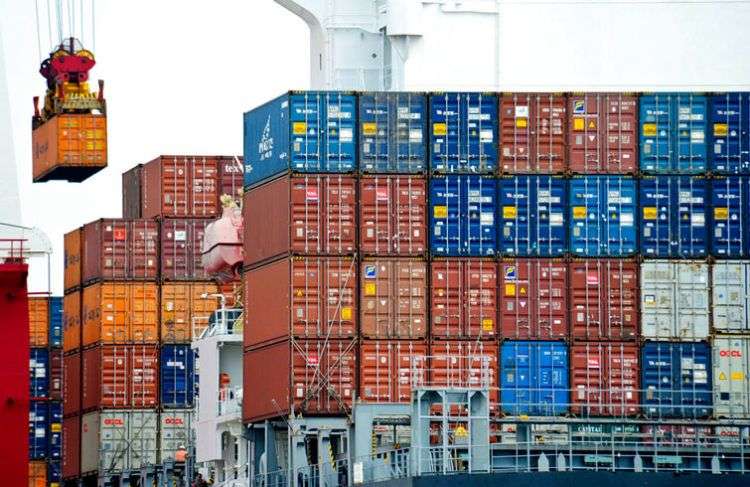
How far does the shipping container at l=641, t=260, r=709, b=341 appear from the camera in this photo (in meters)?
67.4

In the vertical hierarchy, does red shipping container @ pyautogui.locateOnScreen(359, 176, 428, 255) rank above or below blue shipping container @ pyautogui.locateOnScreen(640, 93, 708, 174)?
below

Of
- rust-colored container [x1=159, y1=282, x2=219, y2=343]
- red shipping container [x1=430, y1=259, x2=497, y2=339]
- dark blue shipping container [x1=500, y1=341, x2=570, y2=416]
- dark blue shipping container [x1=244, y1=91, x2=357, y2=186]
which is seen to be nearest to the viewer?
dark blue shipping container [x1=500, y1=341, x2=570, y2=416]

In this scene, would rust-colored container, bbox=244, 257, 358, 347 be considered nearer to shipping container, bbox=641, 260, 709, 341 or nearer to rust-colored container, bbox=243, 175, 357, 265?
rust-colored container, bbox=243, 175, 357, 265

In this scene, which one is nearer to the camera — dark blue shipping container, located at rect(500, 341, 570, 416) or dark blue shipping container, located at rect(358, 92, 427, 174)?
dark blue shipping container, located at rect(500, 341, 570, 416)

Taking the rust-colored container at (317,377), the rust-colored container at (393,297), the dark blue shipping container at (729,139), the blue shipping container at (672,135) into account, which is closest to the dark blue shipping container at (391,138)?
the rust-colored container at (393,297)

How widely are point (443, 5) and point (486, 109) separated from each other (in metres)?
10.8

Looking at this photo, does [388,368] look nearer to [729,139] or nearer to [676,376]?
[676,376]

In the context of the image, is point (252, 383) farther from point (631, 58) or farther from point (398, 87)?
point (631, 58)

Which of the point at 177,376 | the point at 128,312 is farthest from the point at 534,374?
the point at 128,312

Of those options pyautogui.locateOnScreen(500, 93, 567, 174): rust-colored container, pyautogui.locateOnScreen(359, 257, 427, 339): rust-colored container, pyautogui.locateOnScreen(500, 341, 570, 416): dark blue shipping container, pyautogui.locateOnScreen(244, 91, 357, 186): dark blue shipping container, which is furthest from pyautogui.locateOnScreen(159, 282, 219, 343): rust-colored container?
pyautogui.locateOnScreen(500, 341, 570, 416): dark blue shipping container

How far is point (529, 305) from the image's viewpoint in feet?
221

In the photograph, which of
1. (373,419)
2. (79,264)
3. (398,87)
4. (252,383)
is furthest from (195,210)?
(373,419)

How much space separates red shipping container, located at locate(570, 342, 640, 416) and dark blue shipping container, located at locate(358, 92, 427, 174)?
5.91 meters

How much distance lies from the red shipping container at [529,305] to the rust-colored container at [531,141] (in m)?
2.48
